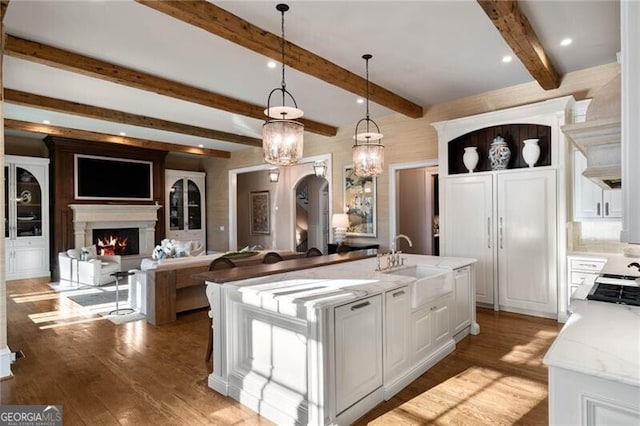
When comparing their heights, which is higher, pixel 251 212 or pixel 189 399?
pixel 251 212

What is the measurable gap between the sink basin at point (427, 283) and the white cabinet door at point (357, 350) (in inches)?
19.4

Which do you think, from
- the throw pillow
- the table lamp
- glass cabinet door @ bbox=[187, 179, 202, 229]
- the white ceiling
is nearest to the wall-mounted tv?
glass cabinet door @ bbox=[187, 179, 202, 229]

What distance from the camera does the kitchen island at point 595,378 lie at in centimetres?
110

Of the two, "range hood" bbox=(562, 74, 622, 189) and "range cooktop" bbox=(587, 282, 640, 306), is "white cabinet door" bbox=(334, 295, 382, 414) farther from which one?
"range hood" bbox=(562, 74, 622, 189)

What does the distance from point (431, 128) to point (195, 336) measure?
4.60 metres

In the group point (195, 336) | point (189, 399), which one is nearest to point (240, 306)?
point (189, 399)

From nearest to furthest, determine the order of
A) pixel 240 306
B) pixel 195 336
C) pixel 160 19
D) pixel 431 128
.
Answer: pixel 240 306, pixel 160 19, pixel 195 336, pixel 431 128

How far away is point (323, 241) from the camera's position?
33.0 feet

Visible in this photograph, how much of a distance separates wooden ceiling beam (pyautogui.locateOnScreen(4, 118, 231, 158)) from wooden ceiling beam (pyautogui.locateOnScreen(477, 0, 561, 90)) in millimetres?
7456

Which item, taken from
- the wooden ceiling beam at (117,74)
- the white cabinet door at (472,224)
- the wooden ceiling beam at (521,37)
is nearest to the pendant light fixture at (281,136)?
the wooden ceiling beam at (521,37)

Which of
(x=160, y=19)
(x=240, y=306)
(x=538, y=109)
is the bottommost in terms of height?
(x=240, y=306)

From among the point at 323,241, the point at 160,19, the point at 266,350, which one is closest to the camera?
the point at 266,350

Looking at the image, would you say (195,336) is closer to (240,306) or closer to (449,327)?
(240,306)

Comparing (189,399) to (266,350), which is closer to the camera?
(266,350)
